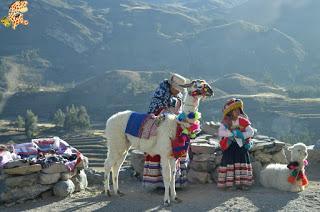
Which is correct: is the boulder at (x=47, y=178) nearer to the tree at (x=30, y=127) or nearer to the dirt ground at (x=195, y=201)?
the dirt ground at (x=195, y=201)

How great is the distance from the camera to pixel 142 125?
751 cm

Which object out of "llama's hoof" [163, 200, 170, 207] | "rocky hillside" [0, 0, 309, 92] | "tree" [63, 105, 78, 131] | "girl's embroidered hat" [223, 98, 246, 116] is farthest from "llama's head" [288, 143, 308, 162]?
"rocky hillside" [0, 0, 309, 92]

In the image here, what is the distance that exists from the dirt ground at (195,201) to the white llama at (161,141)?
33cm

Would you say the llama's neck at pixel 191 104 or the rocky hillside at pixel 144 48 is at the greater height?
the rocky hillside at pixel 144 48

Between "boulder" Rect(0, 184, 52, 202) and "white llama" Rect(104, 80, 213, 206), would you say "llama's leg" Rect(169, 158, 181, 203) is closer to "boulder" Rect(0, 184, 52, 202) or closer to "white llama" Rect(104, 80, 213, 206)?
"white llama" Rect(104, 80, 213, 206)

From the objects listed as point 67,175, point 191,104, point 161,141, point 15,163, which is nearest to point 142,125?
point 161,141

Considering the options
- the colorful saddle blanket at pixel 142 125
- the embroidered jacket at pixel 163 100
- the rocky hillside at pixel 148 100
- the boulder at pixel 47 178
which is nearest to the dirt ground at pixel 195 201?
the boulder at pixel 47 178

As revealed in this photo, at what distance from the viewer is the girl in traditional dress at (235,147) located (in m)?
7.94

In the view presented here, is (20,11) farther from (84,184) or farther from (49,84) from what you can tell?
(49,84)

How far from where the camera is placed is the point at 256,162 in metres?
8.82

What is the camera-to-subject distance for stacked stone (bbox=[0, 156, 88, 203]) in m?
7.61

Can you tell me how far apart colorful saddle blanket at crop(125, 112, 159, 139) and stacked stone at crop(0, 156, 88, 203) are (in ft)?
5.05

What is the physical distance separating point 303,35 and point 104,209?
179115 mm

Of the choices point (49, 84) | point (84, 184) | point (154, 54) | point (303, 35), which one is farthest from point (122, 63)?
point (84, 184)
